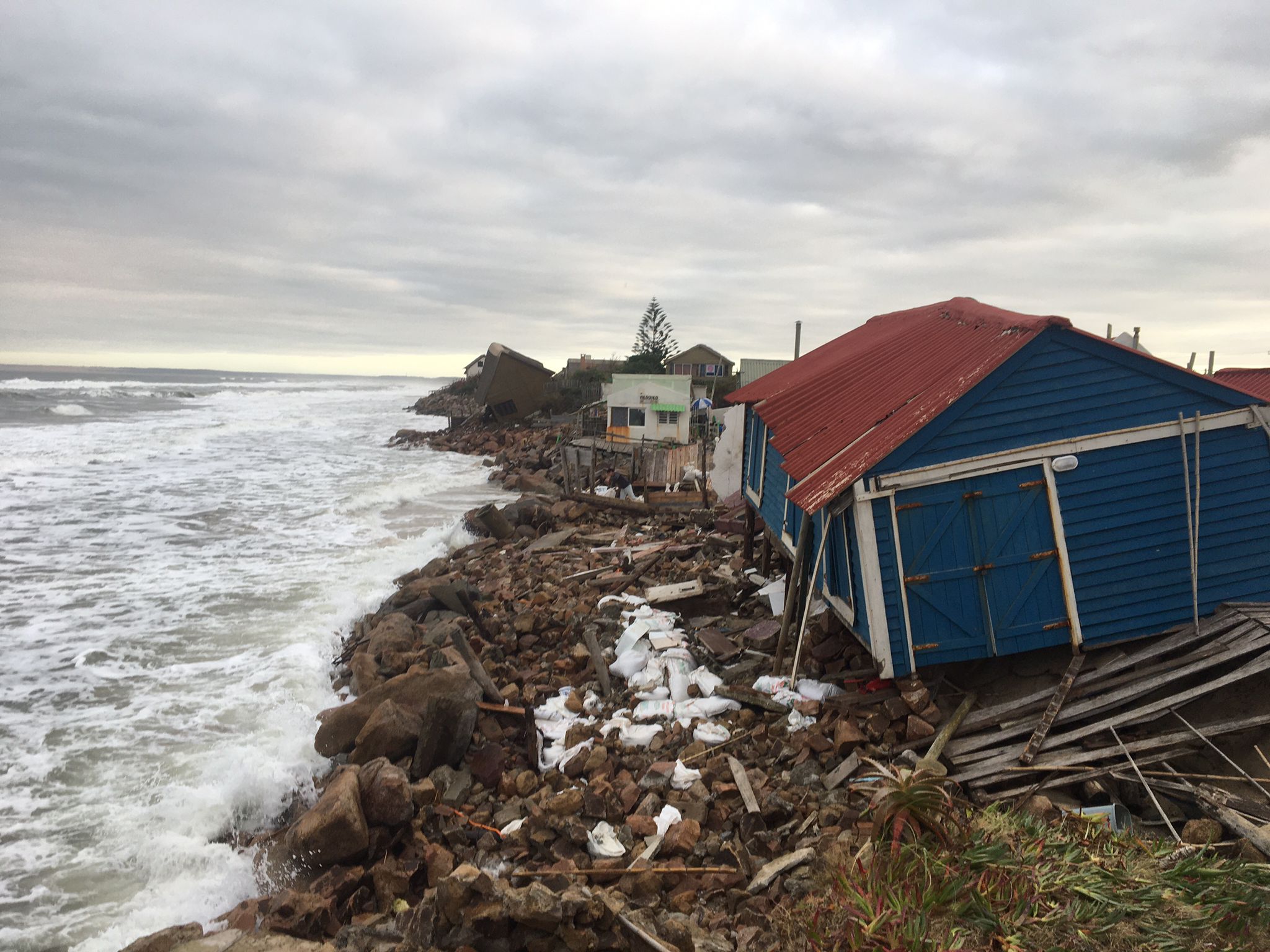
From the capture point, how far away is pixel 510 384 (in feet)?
172

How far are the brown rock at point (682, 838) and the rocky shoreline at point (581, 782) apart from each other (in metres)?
0.02

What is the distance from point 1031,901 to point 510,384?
49.7 meters

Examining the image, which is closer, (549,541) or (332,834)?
(332,834)

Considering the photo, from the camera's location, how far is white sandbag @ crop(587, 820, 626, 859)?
6730 millimetres

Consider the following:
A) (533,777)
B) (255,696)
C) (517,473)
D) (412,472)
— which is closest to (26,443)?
(412,472)

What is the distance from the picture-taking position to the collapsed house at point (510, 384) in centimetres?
5169

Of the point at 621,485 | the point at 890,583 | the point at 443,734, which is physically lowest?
the point at 443,734

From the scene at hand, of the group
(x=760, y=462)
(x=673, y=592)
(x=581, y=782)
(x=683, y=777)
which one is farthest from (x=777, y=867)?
(x=760, y=462)

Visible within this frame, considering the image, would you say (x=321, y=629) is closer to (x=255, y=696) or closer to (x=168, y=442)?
(x=255, y=696)

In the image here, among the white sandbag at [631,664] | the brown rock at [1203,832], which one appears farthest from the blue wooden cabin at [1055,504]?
the white sandbag at [631,664]

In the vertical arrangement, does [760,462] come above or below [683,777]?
above

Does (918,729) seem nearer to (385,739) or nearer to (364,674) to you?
(385,739)

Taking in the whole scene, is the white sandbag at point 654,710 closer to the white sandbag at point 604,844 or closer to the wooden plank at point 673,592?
the white sandbag at point 604,844

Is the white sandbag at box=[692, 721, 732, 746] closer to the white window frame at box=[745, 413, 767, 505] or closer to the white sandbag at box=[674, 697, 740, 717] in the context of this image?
the white sandbag at box=[674, 697, 740, 717]
